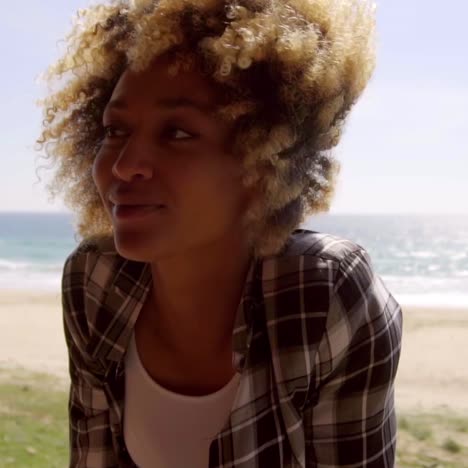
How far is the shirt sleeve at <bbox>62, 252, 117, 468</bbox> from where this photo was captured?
1084 millimetres

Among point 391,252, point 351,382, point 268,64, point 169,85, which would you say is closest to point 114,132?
point 169,85

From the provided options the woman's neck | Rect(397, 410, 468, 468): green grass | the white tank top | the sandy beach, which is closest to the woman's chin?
the woman's neck

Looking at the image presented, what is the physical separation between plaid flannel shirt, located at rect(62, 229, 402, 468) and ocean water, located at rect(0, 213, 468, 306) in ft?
0.59

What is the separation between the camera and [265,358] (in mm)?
983

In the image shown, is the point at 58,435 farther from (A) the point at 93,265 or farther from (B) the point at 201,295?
(B) the point at 201,295

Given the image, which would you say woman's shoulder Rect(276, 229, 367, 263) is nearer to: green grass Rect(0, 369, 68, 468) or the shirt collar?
the shirt collar

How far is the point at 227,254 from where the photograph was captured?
3.42 ft

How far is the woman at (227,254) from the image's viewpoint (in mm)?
898

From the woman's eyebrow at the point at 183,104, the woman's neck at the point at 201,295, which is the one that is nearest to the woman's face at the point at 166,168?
the woman's eyebrow at the point at 183,104

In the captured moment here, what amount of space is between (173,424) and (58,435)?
107 centimetres

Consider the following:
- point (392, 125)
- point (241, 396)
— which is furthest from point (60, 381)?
point (392, 125)

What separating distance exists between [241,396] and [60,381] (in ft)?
5.69

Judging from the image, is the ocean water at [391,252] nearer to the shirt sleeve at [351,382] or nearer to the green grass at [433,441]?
the shirt sleeve at [351,382]

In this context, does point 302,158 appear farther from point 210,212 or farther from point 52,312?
point 52,312
